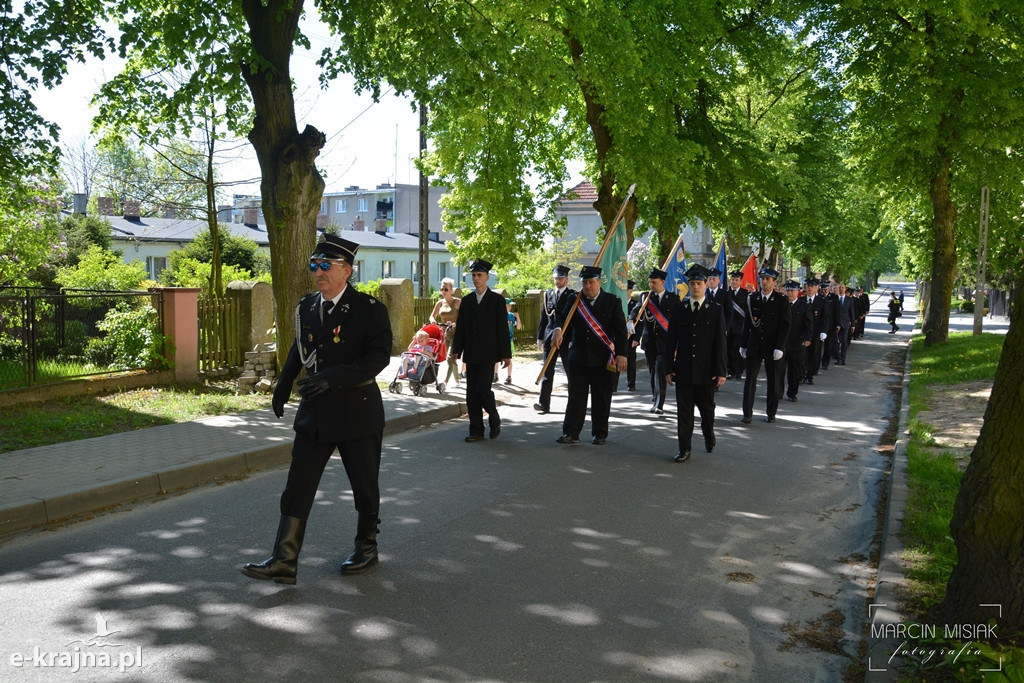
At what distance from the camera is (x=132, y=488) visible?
26.1 ft

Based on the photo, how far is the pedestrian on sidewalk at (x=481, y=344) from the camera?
433 inches

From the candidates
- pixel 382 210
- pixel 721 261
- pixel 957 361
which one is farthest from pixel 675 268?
pixel 382 210

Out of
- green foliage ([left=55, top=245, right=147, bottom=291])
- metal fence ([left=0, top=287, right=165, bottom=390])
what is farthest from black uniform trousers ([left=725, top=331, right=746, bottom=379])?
green foliage ([left=55, top=245, right=147, bottom=291])

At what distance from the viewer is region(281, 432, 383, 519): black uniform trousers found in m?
5.67

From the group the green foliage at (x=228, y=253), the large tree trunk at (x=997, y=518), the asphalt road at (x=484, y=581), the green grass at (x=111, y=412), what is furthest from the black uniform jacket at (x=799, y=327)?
the green foliage at (x=228, y=253)

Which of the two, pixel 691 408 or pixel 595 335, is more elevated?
pixel 595 335

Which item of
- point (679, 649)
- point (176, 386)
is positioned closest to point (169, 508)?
point (679, 649)

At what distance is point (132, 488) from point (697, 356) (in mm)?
5756

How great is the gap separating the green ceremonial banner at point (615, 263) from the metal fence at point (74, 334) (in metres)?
7.06

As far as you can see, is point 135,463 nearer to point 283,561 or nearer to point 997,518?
point 283,561

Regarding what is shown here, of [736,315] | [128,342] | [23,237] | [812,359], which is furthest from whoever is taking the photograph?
[812,359]

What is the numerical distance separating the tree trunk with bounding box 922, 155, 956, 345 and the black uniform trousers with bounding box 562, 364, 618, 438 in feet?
59.9

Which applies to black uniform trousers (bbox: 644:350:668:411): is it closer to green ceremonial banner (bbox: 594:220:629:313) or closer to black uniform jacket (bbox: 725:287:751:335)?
green ceremonial banner (bbox: 594:220:629:313)

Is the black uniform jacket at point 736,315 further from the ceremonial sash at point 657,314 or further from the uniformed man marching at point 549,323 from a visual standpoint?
the uniformed man marching at point 549,323
